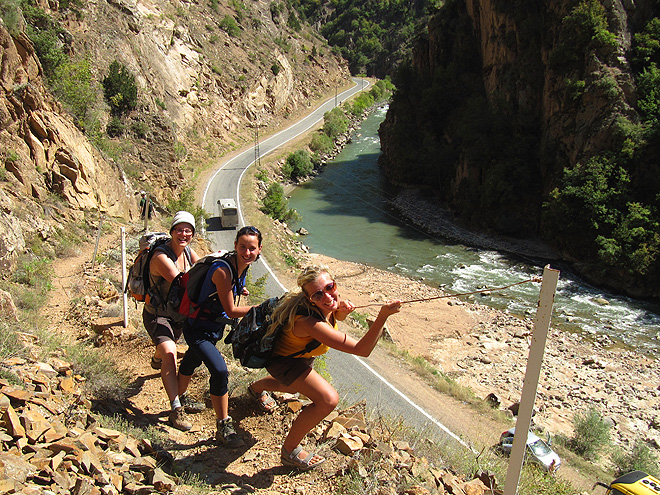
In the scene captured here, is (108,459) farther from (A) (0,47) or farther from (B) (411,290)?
A: (B) (411,290)

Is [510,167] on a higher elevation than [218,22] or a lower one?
lower

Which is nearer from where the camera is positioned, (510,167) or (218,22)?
(510,167)

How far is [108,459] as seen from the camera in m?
3.99

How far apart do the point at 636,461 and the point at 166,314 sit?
448 inches

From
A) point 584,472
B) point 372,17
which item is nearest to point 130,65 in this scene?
point 584,472

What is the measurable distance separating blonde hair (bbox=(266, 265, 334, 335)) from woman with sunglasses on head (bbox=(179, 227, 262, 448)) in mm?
526

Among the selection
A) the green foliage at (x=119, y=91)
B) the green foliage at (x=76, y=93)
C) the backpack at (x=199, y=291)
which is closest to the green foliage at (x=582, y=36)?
the green foliage at (x=119, y=91)

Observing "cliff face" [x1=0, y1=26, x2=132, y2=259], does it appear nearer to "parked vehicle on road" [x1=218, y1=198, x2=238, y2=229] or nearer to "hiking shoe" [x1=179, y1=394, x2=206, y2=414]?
"hiking shoe" [x1=179, y1=394, x2=206, y2=414]

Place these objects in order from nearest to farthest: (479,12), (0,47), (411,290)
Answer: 1. (0,47)
2. (411,290)
3. (479,12)

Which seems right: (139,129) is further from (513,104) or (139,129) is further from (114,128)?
(513,104)

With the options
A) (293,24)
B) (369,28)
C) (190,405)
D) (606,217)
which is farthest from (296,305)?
(369,28)

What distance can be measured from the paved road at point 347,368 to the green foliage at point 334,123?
594cm

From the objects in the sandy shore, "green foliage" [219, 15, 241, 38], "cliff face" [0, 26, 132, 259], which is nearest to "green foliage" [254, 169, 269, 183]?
the sandy shore

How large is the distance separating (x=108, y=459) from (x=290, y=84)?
57564 millimetres
